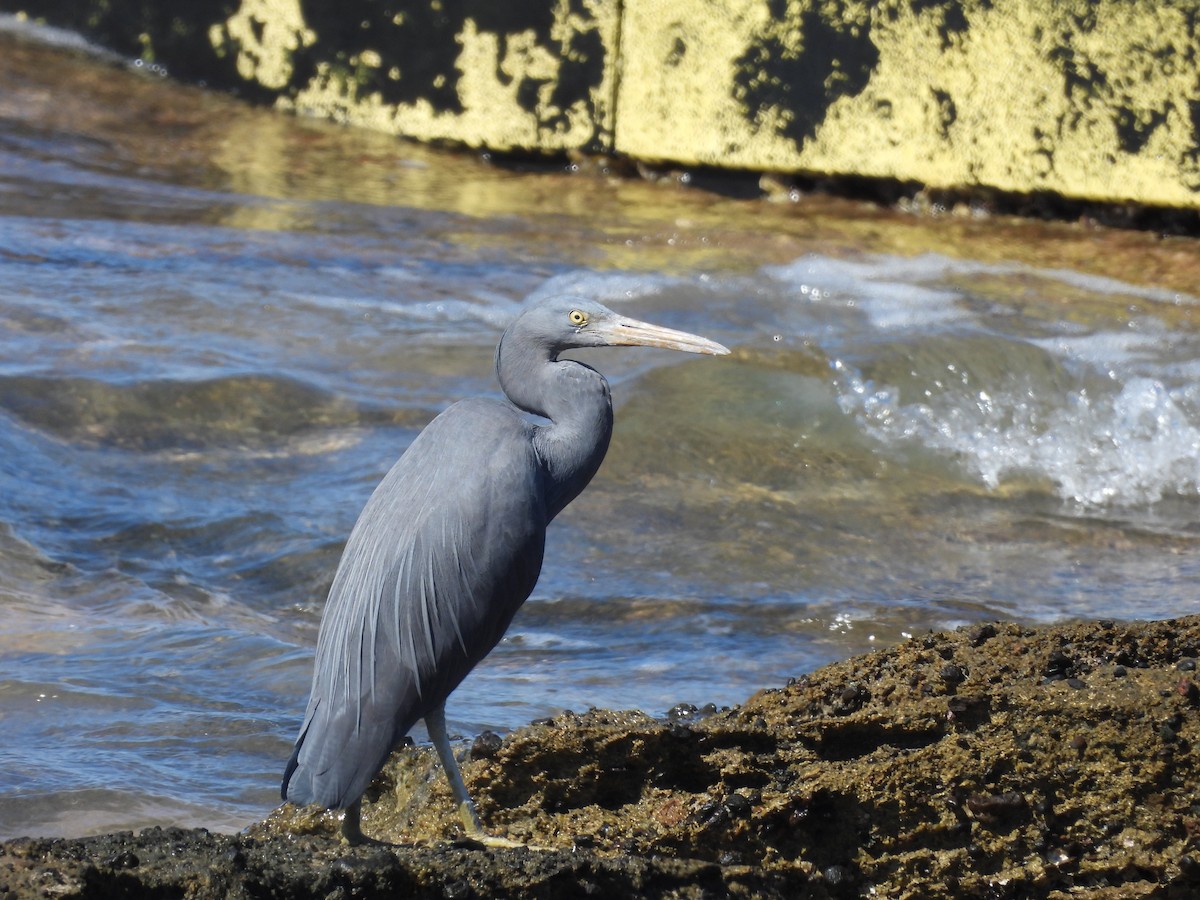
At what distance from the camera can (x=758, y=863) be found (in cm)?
312

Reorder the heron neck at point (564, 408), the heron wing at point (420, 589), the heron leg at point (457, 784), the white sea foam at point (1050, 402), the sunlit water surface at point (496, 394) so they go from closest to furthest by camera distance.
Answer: the heron leg at point (457, 784)
the heron wing at point (420, 589)
the heron neck at point (564, 408)
the sunlit water surface at point (496, 394)
the white sea foam at point (1050, 402)

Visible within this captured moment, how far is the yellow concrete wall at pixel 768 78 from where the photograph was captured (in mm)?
9859

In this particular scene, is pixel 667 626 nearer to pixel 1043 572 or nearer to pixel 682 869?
pixel 1043 572

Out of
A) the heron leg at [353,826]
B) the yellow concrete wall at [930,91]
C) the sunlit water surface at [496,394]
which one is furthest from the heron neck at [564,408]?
the yellow concrete wall at [930,91]

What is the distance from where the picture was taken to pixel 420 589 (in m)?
3.40

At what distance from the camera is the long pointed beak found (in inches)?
152

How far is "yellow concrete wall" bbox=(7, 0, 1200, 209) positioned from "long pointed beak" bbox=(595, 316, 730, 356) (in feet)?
22.3

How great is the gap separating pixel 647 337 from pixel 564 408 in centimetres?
27

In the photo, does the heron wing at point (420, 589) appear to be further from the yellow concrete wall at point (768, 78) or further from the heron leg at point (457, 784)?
the yellow concrete wall at point (768, 78)

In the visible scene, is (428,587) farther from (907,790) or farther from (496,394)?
(496,394)

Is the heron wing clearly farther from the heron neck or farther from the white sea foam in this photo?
the white sea foam

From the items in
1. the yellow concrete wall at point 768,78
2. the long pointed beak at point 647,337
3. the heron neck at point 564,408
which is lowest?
the heron neck at point 564,408

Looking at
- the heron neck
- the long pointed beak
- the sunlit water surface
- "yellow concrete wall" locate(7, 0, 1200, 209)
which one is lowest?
the sunlit water surface

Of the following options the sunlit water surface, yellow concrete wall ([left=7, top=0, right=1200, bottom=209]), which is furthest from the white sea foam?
yellow concrete wall ([left=7, top=0, right=1200, bottom=209])
